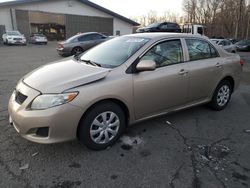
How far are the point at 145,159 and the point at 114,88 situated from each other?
102 cm

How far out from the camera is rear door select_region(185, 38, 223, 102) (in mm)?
3934

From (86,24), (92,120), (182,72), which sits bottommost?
(92,120)

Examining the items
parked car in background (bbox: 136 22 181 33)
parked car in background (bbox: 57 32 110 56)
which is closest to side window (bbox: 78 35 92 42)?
parked car in background (bbox: 57 32 110 56)

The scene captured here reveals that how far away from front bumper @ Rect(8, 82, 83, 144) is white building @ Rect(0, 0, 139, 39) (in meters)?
30.5

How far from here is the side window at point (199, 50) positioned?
A: 397cm

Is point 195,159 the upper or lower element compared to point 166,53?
lower

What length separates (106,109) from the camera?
3008 millimetres

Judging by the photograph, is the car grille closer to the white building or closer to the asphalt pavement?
the asphalt pavement

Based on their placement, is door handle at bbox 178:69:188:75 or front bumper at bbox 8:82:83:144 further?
door handle at bbox 178:69:188:75

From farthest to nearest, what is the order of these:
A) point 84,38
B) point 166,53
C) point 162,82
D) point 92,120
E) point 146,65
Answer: point 84,38, point 166,53, point 162,82, point 146,65, point 92,120

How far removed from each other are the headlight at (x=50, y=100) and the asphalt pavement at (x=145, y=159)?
73 centimetres

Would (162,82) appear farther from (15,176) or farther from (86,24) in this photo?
(86,24)

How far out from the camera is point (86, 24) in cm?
3434

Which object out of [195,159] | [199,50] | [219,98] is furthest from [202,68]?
[195,159]
